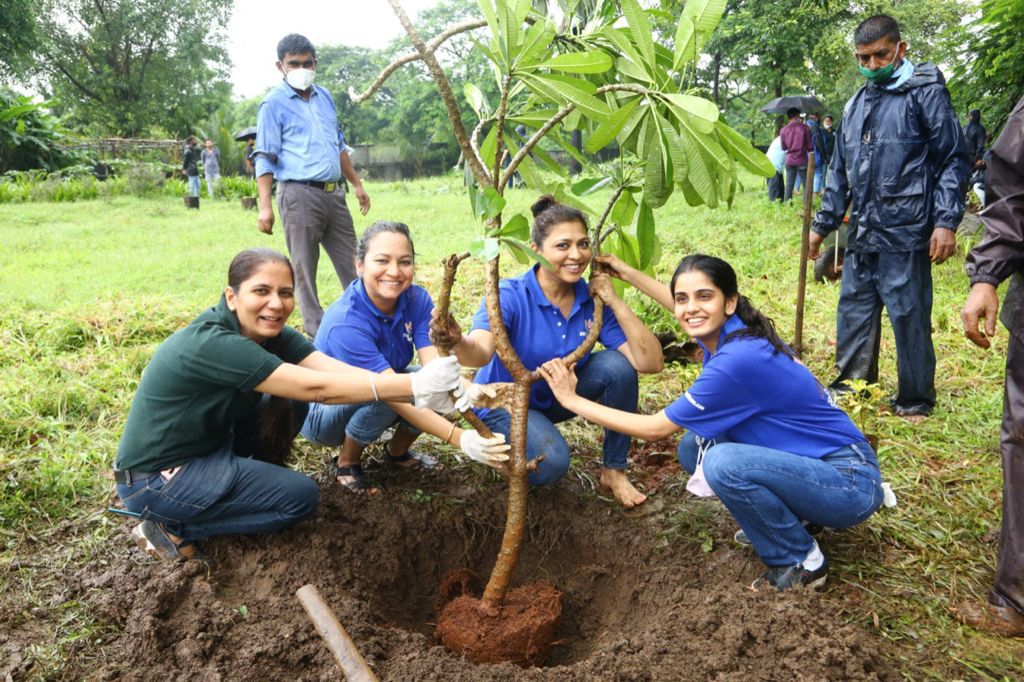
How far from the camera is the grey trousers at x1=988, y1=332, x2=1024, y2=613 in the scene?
6.37 ft

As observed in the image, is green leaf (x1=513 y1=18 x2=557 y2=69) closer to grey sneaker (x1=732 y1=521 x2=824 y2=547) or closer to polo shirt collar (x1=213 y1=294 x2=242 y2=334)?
polo shirt collar (x1=213 y1=294 x2=242 y2=334)

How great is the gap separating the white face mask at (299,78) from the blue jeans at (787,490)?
291 cm

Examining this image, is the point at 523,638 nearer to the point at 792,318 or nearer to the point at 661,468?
the point at 661,468

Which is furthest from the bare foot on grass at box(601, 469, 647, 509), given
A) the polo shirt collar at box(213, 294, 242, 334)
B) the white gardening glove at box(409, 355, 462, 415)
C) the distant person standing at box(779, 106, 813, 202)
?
the distant person standing at box(779, 106, 813, 202)

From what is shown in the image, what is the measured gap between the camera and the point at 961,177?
3070mm

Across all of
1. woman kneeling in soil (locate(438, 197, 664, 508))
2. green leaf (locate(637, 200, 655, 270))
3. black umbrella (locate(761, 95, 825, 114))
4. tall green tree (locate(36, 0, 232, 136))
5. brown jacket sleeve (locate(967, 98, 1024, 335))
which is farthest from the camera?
tall green tree (locate(36, 0, 232, 136))

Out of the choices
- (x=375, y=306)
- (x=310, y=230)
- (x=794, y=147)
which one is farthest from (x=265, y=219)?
(x=794, y=147)

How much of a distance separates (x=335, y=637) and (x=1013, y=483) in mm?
1789

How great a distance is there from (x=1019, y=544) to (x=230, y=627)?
211cm

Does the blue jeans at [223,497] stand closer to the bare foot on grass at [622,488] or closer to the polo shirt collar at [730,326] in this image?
the bare foot on grass at [622,488]

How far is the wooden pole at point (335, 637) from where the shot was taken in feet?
5.46

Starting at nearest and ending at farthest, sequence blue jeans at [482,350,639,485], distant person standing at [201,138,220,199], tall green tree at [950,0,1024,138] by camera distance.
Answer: blue jeans at [482,350,639,485] → tall green tree at [950,0,1024,138] → distant person standing at [201,138,220,199]

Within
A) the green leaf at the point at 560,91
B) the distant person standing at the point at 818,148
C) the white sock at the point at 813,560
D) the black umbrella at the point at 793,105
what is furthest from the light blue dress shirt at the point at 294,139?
the distant person standing at the point at 818,148

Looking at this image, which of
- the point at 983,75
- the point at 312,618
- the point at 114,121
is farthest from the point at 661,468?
the point at 114,121
